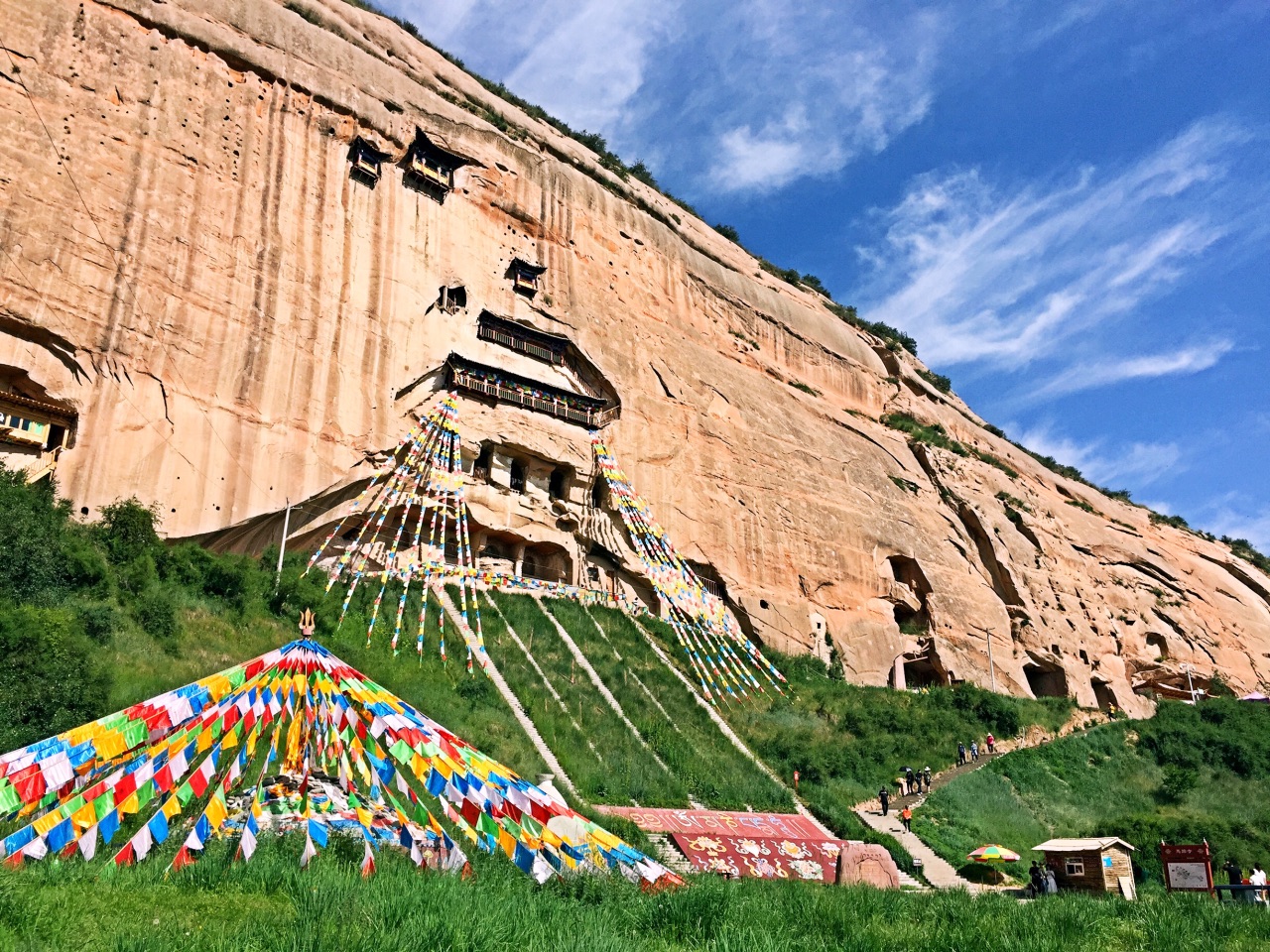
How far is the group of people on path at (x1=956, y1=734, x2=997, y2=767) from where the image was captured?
90.4 ft

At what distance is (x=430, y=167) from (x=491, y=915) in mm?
26218

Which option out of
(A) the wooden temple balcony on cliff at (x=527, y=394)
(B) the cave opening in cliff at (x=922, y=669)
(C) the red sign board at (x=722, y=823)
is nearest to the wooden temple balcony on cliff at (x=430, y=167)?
(A) the wooden temple balcony on cliff at (x=527, y=394)

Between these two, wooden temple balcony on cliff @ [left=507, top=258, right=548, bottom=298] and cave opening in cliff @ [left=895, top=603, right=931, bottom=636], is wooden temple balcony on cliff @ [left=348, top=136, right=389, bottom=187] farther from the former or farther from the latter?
cave opening in cliff @ [left=895, top=603, right=931, bottom=636]

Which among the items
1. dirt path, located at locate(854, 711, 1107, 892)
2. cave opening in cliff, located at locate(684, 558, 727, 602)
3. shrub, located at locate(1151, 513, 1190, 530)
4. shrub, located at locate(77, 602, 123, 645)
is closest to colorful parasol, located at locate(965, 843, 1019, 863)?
dirt path, located at locate(854, 711, 1107, 892)

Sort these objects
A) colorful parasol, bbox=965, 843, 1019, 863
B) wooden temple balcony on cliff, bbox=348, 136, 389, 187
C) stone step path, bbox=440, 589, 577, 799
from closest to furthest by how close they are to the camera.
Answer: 1. stone step path, bbox=440, 589, 577, 799
2. colorful parasol, bbox=965, 843, 1019, 863
3. wooden temple balcony on cliff, bbox=348, 136, 389, 187

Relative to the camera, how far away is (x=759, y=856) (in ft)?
49.0

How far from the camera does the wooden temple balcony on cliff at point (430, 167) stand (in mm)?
28203

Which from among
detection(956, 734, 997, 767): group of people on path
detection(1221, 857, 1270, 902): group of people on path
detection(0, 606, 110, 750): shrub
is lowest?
detection(1221, 857, 1270, 902): group of people on path

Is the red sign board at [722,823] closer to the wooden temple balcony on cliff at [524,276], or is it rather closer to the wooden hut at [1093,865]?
the wooden hut at [1093,865]

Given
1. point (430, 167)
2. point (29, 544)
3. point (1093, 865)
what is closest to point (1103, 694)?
point (1093, 865)

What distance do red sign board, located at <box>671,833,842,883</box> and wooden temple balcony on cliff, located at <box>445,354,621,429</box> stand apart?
15841 mm

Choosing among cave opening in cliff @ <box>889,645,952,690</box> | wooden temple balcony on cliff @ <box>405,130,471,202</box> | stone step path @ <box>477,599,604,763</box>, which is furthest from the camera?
cave opening in cliff @ <box>889,645,952,690</box>

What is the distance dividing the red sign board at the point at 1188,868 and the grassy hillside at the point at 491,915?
18.5 feet

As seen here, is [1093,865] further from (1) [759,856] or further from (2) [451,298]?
(2) [451,298]
